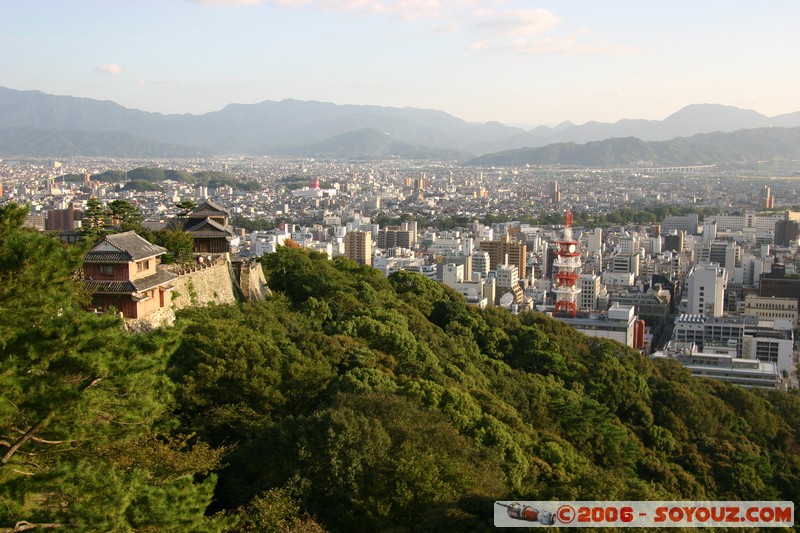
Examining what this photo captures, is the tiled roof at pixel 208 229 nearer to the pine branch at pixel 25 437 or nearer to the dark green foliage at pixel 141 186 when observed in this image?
the pine branch at pixel 25 437

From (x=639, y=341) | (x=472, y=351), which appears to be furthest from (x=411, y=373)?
(x=639, y=341)

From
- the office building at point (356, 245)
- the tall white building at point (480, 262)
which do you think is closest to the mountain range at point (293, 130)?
the office building at point (356, 245)

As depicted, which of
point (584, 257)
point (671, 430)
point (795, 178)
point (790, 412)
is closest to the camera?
point (671, 430)

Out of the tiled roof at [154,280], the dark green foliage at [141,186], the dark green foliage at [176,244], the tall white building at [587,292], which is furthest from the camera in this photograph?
the dark green foliage at [141,186]

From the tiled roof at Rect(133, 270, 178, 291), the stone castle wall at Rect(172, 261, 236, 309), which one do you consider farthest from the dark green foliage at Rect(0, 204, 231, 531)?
the stone castle wall at Rect(172, 261, 236, 309)

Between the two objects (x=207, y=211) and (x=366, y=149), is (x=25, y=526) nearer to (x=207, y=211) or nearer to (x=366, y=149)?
(x=207, y=211)

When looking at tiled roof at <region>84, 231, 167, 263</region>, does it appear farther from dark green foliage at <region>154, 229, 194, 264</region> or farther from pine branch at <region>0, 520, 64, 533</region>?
pine branch at <region>0, 520, 64, 533</region>

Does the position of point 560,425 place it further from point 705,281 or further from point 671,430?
point 705,281
